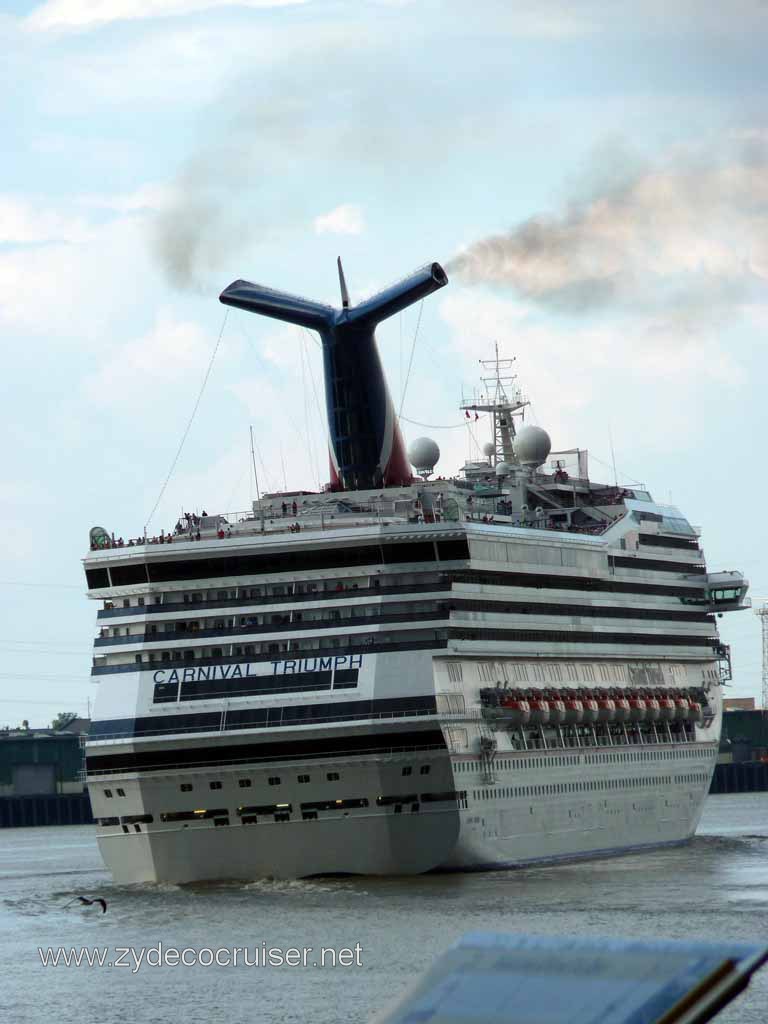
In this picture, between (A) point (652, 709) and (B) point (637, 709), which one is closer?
(B) point (637, 709)

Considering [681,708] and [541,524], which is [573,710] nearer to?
A: [541,524]

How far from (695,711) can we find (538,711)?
647 inches

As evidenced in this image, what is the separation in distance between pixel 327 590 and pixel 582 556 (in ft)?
42.5

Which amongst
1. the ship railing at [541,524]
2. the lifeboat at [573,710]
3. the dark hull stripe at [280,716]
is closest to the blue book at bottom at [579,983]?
the dark hull stripe at [280,716]

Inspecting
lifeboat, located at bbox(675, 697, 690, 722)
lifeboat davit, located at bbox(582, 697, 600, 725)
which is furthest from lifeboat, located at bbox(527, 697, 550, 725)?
lifeboat, located at bbox(675, 697, 690, 722)

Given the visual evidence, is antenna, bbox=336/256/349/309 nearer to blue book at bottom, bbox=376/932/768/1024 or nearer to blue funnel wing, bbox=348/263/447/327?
blue funnel wing, bbox=348/263/447/327

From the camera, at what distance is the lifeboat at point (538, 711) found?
61.1m

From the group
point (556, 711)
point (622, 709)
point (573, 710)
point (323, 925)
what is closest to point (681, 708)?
point (622, 709)

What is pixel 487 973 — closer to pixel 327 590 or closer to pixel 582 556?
pixel 327 590

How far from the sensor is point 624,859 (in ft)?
216

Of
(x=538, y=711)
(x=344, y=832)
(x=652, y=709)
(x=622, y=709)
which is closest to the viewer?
(x=344, y=832)

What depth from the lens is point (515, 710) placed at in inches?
2357

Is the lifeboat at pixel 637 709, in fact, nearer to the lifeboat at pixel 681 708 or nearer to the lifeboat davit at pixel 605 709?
the lifeboat davit at pixel 605 709

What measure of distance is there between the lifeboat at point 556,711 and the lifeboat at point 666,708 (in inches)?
384
